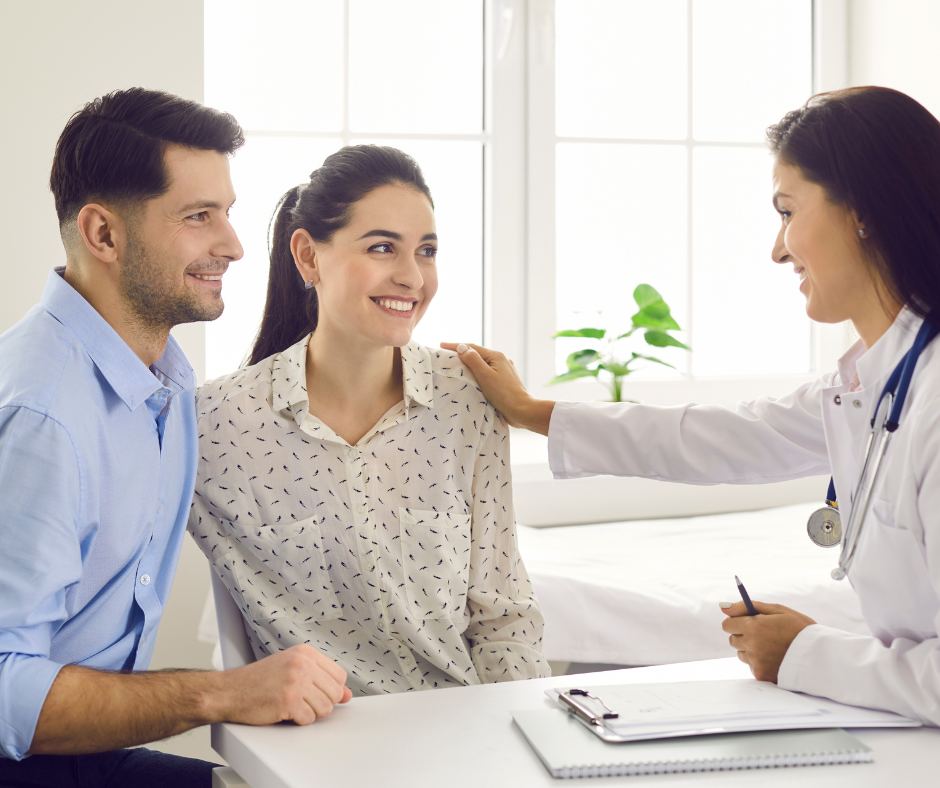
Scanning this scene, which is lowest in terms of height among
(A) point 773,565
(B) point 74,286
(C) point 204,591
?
(C) point 204,591

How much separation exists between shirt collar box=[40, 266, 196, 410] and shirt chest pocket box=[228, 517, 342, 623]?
11.6 inches

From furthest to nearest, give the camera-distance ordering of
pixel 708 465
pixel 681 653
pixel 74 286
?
pixel 681 653 → pixel 708 465 → pixel 74 286

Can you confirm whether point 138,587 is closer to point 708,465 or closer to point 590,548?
point 708,465

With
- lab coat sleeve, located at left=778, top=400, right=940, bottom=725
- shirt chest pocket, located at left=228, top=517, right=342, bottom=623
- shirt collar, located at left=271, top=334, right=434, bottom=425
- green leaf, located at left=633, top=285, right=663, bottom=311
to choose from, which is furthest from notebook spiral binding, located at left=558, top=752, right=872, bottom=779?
green leaf, located at left=633, top=285, right=663, bottom=311

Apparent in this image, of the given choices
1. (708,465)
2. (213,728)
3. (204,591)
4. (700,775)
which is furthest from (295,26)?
(700,775)

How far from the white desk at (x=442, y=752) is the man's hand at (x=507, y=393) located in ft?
1.78

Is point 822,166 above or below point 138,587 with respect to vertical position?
above

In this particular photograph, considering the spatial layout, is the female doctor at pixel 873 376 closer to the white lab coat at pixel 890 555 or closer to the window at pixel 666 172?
the white lab coat at pixel 890 555

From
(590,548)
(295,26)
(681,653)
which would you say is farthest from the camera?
(295,26)

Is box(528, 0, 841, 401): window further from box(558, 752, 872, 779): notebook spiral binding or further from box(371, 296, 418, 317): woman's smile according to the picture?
box(558, 752, 872, 779): notebook spiral binding

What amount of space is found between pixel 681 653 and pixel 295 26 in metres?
2.05

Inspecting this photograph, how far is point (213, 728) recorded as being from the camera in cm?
102

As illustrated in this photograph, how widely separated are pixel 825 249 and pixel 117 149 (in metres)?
0.96

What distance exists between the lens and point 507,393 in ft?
4.96
